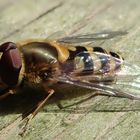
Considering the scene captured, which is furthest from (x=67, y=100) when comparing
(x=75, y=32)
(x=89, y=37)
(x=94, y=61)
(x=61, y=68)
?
(x=75, y=32)

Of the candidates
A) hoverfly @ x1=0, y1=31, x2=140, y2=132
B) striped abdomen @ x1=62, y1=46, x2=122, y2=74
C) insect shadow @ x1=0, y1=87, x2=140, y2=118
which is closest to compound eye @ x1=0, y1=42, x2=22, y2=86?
hoverfly @ x1=0, y1=31, x2=140, y2=132

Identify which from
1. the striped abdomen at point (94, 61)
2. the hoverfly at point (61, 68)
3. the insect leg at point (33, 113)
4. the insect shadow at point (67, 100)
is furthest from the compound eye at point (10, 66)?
the striped abdomen at point (94, 61)

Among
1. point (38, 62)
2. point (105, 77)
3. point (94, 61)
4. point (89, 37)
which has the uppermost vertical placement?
point (38, 62)

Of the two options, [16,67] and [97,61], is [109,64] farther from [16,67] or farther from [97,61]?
[16,67]

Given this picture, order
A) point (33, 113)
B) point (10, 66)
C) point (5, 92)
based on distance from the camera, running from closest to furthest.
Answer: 1. point (33, 113)
2. point (10, 66)
3. point (5, 92)

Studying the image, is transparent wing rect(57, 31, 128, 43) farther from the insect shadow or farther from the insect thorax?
the insect shadow

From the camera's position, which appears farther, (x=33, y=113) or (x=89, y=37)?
(x=89, y=37)

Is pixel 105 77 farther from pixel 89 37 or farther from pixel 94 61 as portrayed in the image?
pixel 89 37
